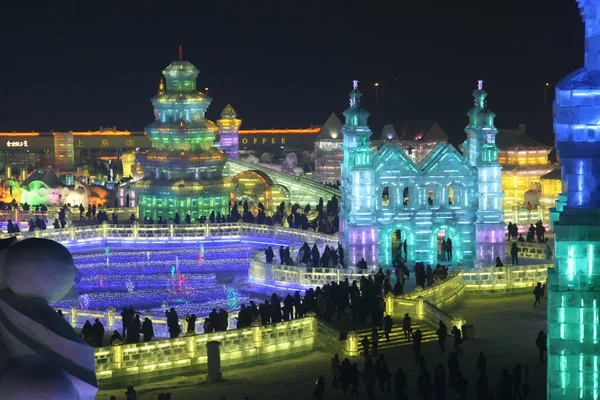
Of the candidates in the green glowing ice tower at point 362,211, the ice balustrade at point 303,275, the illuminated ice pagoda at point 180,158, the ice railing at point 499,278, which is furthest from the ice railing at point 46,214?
the ice railing at point 499,278

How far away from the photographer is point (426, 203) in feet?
142

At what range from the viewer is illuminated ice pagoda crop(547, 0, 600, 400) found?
20656mm

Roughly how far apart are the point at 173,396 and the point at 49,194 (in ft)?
120

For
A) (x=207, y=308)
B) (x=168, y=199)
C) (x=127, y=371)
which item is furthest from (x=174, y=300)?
(x=168, y=199)

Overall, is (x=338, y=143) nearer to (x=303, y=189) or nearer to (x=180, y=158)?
(x=303, y=189)

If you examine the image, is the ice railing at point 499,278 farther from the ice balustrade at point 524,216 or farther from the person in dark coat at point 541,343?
the ice balustrade at point 524,216

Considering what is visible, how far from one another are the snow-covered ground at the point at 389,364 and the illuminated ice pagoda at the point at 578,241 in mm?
6702

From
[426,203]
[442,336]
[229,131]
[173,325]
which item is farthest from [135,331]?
[229,131]

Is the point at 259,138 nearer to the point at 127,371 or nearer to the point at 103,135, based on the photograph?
the point at 103,135

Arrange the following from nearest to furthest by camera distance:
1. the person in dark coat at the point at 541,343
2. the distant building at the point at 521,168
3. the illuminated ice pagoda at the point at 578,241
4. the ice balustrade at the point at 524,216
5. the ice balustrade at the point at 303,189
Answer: the illuminated ice pagoda at the point at 578,241
the person in dark coat at the point at 541,343
the ice balustrade at the point at 524,216
the distant building at the point at 521,168
the ice balustrade at the point at 303,189

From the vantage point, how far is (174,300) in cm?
4028

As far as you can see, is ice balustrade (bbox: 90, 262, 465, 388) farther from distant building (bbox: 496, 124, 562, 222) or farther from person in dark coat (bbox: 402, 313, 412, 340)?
distant building (bbox: 496, 124, 562, 222)

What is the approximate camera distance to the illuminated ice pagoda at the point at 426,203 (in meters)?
42.7

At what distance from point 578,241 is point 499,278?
2037cm
